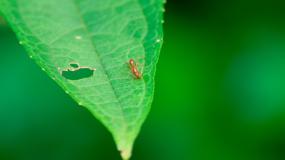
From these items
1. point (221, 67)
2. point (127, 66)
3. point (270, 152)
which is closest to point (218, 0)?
point (221, 67)

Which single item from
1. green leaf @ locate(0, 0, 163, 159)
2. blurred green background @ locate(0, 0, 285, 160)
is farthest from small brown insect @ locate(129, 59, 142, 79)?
blurred green background @ locate(0, 0, 285, 160)

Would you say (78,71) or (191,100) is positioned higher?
(78,71)

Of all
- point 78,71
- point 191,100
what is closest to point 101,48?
point 78,71

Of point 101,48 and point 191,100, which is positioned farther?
point 191,100

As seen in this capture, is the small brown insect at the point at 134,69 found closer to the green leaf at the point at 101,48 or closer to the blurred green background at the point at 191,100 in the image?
the green leaf at the point at 101,48

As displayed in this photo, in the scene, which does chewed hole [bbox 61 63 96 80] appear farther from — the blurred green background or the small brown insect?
the blurred green background

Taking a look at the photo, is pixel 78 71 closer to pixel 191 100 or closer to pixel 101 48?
pixel 101 48

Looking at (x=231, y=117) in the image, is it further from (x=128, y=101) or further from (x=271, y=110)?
(x=128, y=101)
